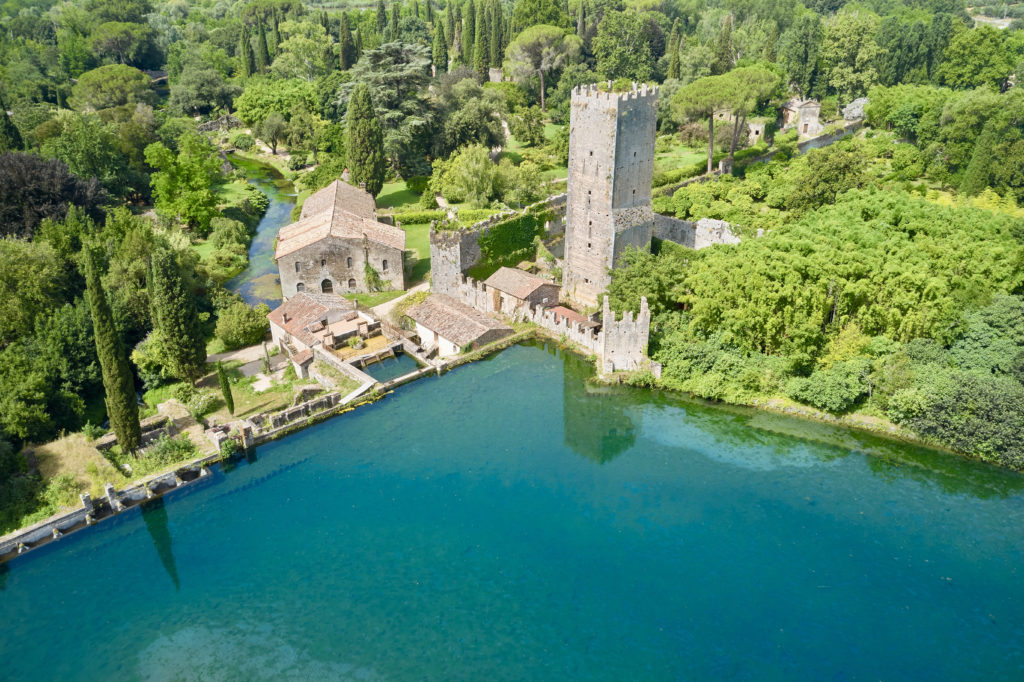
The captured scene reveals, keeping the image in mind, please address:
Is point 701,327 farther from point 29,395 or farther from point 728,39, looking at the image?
point 728,39

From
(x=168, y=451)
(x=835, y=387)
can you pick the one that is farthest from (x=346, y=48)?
(x=835, y=387)

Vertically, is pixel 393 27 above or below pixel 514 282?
above

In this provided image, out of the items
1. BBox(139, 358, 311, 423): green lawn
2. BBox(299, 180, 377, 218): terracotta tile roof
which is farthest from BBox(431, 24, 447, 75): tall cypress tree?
BBox(139, 358, 311, 423): green lawn

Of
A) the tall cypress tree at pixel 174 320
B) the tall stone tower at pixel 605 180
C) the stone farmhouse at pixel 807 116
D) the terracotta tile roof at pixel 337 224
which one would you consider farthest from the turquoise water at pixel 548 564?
the stone farmhouse at pixel 807 116

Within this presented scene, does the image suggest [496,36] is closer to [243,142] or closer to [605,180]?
[243,142]

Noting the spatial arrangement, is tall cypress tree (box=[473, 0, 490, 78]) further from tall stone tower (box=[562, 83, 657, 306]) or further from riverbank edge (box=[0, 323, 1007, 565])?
riverbank edge (box=[0, 323, 1007, 565])

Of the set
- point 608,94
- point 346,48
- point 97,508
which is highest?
point 608,94
